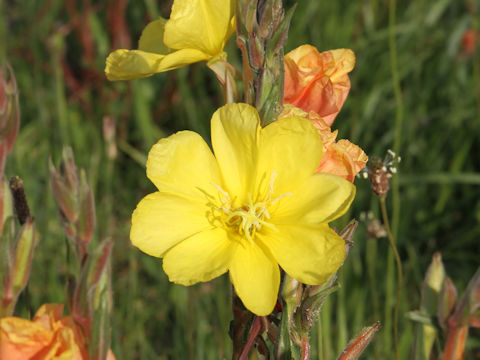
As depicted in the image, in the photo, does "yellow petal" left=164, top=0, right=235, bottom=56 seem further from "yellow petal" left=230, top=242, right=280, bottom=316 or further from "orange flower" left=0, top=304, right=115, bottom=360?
"orange flower" left=0, top=304, right=115, bottom=360

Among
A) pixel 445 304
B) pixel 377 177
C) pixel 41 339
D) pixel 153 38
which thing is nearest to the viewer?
pixel 41 339

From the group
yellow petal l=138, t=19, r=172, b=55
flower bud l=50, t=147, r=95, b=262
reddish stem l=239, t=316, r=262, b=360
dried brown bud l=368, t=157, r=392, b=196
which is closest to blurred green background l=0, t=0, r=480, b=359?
dried brown bud l=368, t=157, r=392, b=196

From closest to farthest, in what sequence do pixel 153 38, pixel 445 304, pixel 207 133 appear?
pixel 445 304
pixel 153 38
pixel 207 133

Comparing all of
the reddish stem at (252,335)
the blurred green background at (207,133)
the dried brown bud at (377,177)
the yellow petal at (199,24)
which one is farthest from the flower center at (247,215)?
the blurred green background at (207,133)

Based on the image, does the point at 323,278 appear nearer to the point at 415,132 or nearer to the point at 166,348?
the point at 166,348

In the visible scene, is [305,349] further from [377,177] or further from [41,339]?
[377,177]

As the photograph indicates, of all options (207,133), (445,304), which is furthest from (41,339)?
(207,133)
